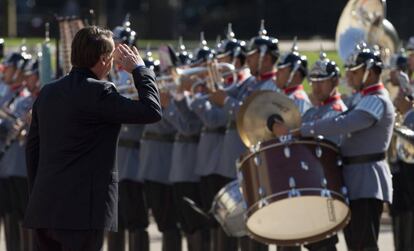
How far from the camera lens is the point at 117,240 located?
1241 cm

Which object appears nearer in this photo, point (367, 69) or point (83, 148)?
point (83, 148)

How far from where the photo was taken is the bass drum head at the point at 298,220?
9.84 meters

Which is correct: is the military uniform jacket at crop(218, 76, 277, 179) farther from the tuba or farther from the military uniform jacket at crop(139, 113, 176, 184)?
the tuba

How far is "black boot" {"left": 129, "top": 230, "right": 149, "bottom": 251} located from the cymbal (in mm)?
2237

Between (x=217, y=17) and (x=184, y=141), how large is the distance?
67.7 feet

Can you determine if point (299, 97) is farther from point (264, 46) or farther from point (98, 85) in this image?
point (98, 85)

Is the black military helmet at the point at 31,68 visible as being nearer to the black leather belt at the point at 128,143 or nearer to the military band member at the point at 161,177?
the black leather belt at the point at 128,143

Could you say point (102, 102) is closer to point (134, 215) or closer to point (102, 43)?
point (102, 43)

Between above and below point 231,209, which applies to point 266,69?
above

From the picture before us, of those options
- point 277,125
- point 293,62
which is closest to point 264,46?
point 293,62

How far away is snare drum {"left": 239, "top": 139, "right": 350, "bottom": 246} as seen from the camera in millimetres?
9750

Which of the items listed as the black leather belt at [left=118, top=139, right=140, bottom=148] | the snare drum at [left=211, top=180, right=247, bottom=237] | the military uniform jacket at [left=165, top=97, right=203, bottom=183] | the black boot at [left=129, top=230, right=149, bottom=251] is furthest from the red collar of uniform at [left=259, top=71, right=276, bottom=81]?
the black boot at [left=129, top=230, right=149, bottom=251]

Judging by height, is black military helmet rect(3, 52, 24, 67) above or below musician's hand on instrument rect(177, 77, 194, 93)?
above

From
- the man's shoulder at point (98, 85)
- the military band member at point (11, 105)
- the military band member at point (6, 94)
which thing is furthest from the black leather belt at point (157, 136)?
the man's shoulder at point (98, 85)
